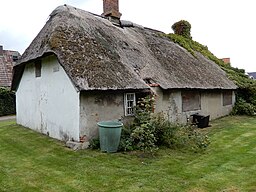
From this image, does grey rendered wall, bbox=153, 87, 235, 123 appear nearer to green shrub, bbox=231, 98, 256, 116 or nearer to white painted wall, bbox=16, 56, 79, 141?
green shrub, bbox=231, 98, 256, 116

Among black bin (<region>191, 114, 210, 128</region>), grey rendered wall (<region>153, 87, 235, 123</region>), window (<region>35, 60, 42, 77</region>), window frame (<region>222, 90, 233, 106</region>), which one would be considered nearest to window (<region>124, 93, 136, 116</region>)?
grey rendered wall (<region>153, 87, 235, 123</region>)

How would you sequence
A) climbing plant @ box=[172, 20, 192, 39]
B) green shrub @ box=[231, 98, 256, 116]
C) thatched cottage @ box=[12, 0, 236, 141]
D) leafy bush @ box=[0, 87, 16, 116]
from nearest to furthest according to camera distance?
1. thatched cottage @ box=[12, 0, 236, 141]
2. green shrub @ box=[231, 98, 256, 116]
3. leafy bush @ box=[0, 87, 16, 116]
4. climbing plant @ box=[172, 20, 192, 39]

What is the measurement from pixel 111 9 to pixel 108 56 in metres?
6.43

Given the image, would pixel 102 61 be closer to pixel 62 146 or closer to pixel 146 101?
pixel 146 101

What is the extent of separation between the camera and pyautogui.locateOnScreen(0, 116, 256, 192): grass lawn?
625 centimetres

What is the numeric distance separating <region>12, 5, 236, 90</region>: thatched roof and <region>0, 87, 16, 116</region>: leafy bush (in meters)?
8.50

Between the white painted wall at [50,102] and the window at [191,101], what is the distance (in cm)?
682

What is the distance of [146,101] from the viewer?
1030 centimetres

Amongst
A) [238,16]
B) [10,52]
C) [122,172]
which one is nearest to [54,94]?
[122,172]

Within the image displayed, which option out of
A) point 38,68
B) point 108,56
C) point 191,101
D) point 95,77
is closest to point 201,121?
point 191,101

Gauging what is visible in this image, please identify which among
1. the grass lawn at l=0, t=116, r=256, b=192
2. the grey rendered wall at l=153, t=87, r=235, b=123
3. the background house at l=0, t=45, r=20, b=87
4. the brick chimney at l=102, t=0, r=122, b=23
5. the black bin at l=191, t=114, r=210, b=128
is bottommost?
the grass lawn at l=0, t=116, r=256, b=192

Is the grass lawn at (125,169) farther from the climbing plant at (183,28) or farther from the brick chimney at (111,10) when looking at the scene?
the climbing plant at (183,28)

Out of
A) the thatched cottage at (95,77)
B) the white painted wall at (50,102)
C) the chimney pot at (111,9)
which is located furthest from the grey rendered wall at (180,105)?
the chimney pot at (111,9)

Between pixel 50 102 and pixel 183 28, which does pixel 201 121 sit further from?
pixel 183 28
